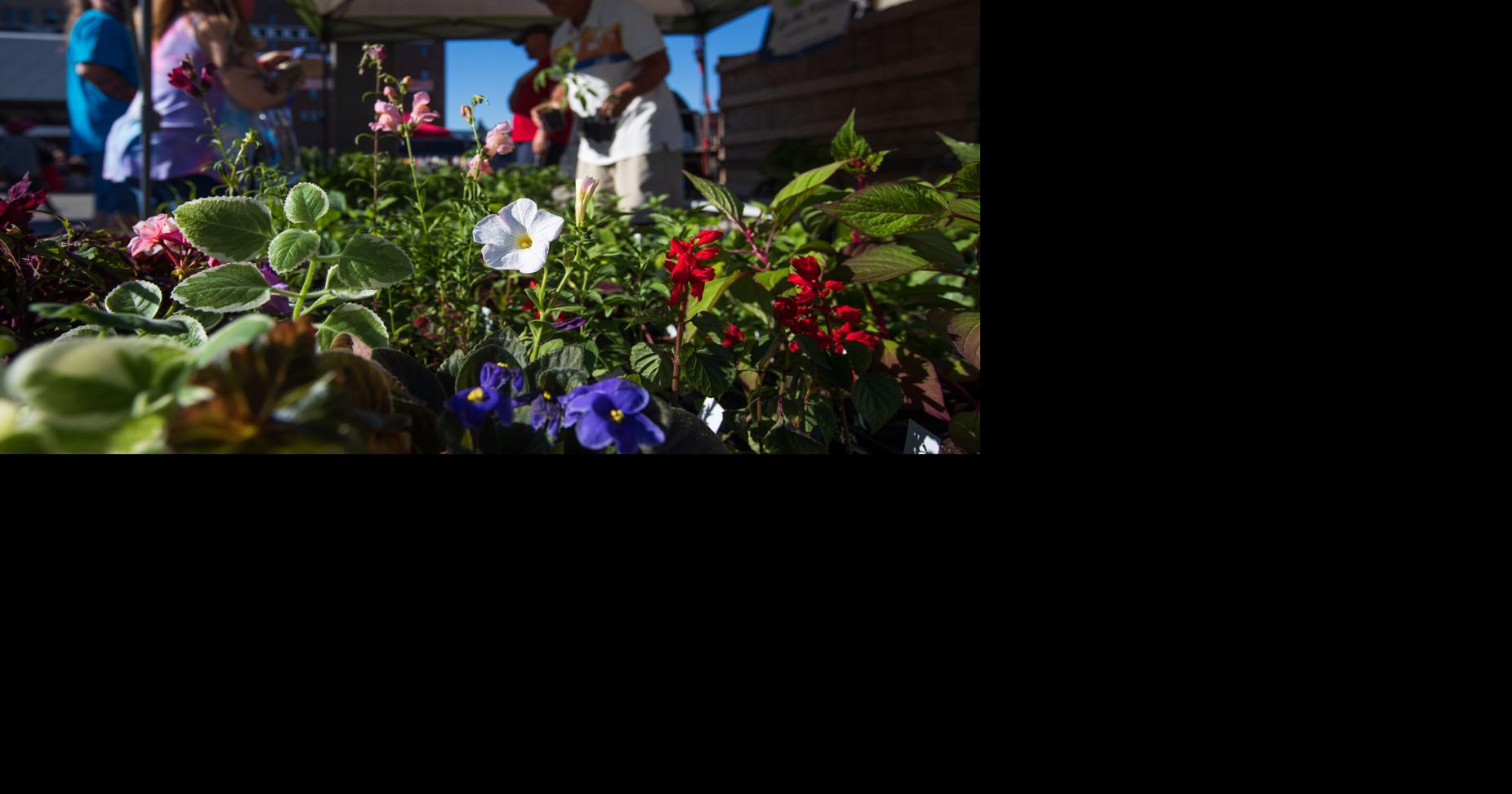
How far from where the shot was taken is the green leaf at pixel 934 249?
1.03 metres

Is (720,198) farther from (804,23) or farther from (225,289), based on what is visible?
(804,23)

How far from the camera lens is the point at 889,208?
0.94m

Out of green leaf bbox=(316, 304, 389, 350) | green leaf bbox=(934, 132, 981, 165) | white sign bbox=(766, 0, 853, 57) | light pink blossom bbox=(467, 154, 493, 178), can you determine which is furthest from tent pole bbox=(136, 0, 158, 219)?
white sign bbox=(766, 0, 853, 57)

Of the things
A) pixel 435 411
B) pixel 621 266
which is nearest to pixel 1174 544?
pixel 435 411

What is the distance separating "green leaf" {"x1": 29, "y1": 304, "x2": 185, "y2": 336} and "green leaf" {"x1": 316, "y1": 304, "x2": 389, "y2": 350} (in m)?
0.13

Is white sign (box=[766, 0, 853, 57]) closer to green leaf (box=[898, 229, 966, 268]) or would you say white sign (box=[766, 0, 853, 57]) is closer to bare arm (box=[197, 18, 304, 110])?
bare arm (box=[197, 18, 304, 110])

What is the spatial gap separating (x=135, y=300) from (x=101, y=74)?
2.75m

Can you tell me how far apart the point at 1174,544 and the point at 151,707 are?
0.56 metres

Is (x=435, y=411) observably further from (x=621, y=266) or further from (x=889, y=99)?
(x=889, y=99)

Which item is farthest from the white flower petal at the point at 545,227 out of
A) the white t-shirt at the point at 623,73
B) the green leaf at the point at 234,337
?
the white t-shirt at the point at 623,73

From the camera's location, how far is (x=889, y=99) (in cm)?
519

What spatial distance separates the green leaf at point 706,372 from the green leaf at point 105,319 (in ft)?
1.30

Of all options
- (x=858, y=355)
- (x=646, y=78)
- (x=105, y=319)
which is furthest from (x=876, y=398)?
(x=646, y=78)

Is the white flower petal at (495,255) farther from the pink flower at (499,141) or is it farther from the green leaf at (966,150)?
the green leaf at (966,150)
